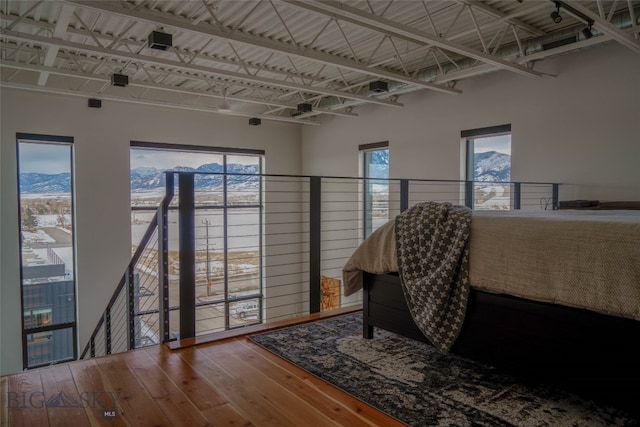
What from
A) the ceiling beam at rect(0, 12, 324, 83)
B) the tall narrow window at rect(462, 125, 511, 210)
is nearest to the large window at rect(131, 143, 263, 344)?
the ceiling beam at rect(0, 12, 324, 83)

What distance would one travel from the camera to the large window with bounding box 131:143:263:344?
735 cm

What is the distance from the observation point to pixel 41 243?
6.49m

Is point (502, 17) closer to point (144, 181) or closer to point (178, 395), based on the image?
point (178, 395)

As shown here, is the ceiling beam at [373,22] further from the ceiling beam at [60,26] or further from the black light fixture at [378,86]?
the ceiling beam at [60,26]

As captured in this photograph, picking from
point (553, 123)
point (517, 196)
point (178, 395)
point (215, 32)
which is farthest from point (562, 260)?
point (553, 123)

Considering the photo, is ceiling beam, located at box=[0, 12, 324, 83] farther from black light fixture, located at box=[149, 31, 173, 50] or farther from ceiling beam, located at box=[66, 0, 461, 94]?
ceiling beam, located at box=[66, 0, 461, 94]

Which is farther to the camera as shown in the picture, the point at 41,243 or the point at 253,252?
the point at 253,252

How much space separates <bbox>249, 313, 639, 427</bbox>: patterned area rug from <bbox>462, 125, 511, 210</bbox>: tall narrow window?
3541 millimetres

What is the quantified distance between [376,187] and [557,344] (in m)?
5.68

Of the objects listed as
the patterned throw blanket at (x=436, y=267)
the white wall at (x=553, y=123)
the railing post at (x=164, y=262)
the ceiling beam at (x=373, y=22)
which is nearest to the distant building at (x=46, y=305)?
the railing post at (x=164, y=262)

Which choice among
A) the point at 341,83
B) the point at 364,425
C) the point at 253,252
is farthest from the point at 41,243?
the point at 364,425

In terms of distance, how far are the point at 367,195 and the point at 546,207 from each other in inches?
124

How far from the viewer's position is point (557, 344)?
6.06 ft

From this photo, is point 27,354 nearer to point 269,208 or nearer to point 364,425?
point 269,208
